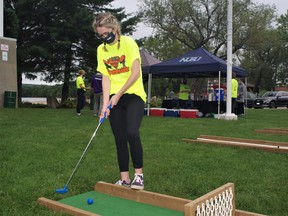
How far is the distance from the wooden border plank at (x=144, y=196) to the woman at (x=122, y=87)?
0.08m

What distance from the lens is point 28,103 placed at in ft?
66.4

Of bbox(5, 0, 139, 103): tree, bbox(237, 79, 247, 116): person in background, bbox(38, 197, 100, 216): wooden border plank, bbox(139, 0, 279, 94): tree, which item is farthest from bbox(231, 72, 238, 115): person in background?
bbox(139, 0, 279, 94): tree

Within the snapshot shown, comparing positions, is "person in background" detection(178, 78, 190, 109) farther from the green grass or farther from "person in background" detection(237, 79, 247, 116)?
the green grass

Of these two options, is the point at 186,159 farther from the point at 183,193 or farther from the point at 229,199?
the point at 229,199

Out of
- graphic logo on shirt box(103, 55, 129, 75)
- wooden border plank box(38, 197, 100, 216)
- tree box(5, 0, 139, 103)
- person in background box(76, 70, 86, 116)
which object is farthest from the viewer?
tree box(5, 0, 139, 103)

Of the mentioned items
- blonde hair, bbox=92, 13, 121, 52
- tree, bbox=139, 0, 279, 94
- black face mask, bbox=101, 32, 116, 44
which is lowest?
black face mask, bbox=101, 32, 116, 44

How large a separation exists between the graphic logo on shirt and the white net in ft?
5.27

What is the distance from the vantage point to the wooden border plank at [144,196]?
3.09 m

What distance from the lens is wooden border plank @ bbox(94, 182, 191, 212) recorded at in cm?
309

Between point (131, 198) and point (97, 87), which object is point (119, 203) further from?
point (97, 87)

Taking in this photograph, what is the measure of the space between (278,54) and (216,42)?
26188 mm

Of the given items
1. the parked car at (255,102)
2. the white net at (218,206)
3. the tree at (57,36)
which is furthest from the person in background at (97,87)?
the parked car at (255,102)

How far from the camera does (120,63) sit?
3510 millimetres

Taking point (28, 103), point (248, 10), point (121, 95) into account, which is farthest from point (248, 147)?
point (248, 10)
